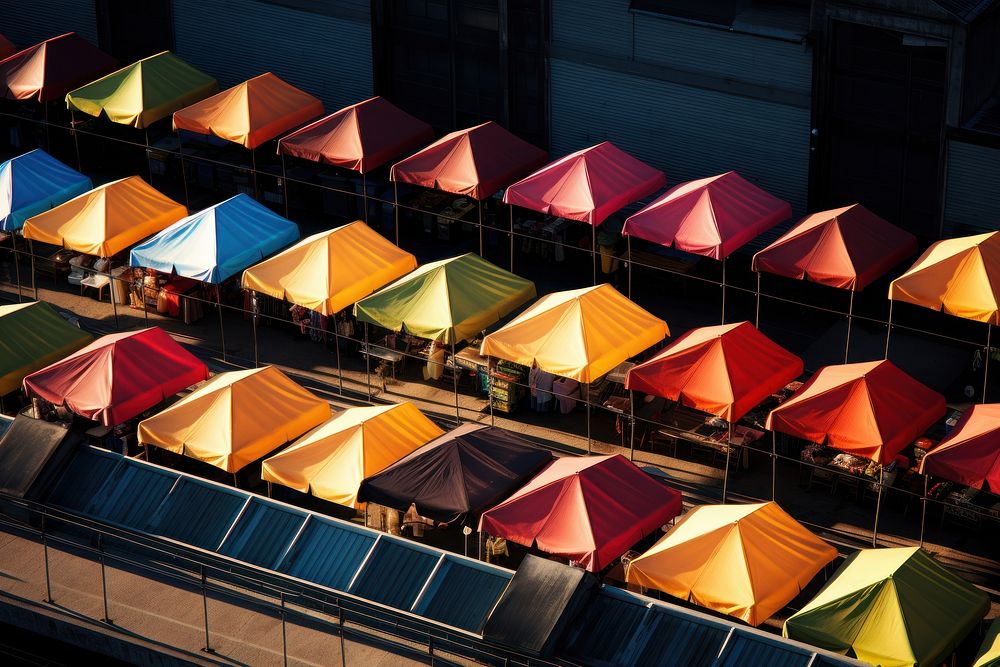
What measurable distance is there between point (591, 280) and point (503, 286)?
213 inches

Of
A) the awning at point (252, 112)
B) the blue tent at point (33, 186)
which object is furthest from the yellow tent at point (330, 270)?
the blue tent at point (33, 186)

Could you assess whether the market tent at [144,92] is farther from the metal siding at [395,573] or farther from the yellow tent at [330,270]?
the metal siding at [395,573]

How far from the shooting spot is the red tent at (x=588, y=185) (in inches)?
1453

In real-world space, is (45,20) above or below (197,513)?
above

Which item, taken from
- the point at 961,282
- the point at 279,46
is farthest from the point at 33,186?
the point at 961,282

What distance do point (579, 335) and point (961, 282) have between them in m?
7.67

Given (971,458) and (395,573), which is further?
(971,458)

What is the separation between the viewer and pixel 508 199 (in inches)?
1483

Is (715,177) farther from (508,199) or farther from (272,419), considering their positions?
(272,419)

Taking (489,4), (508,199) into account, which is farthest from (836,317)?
(489,4)

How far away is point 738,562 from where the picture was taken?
88.0 ft

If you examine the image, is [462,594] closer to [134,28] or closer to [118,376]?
[118,376]

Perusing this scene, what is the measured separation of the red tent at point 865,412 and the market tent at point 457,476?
4776mm

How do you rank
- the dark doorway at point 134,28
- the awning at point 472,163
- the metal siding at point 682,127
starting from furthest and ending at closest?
the dark doorway at point 134,28 → the awning at point 472,163 → the metal siding at point 682,127
